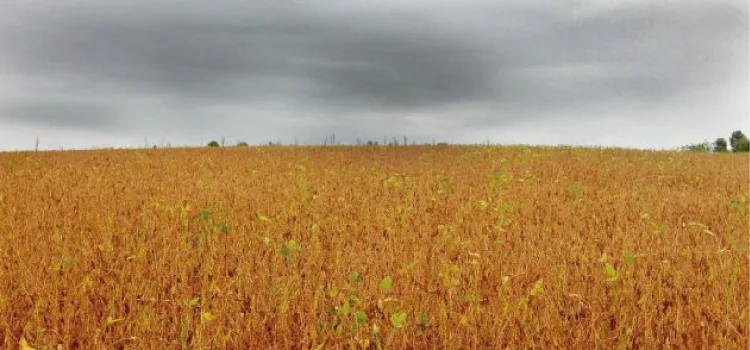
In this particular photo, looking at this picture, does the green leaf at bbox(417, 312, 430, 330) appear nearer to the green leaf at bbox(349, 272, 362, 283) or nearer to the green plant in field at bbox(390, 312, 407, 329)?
the green plant in field at bbox(390, 312, 407, 329)

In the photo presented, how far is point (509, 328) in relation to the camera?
11.2 ft

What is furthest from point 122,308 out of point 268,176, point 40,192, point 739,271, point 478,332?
point 268,176

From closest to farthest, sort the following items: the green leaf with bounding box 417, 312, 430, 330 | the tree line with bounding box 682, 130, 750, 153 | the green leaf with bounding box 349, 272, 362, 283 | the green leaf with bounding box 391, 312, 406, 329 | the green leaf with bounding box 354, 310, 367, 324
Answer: the green leaf with bounding box 391, 312, 406, 329
the green leaf with bounding box 354, 310, 367, 324
the green leaf with bounding box 417, 312, 430, 330
the green leaf with bounding box 349, 272, 362, 283
the tree line with bounding box 682, 130, 750, 153

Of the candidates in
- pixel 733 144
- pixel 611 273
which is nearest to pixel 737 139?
pixel 733 144

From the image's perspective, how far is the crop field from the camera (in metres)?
3.30

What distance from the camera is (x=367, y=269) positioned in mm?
4539

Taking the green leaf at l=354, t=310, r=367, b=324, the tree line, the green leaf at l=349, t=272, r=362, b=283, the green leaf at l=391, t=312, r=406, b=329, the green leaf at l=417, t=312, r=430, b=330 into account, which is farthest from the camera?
the tree line

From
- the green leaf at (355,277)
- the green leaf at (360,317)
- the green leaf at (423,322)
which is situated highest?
the green leaf at (355,277)

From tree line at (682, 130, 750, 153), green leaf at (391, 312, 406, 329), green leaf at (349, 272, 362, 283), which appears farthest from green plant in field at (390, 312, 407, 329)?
tree line at (682, 130, 750, 153)

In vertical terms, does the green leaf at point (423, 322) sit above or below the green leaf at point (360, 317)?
below

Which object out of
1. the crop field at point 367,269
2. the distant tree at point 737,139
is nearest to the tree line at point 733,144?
the distant tree at point 737,139

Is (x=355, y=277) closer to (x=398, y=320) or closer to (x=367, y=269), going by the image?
(x=367, y=269)

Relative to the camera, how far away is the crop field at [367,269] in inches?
130

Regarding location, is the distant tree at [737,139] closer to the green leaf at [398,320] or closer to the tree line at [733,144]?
the tree line at [733,144]
